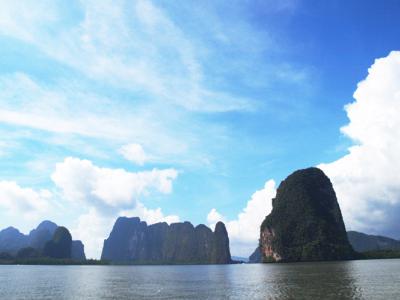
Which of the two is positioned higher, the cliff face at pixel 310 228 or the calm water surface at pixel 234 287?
the cliff face at pixel 310 228

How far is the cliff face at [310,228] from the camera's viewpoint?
16912 centimetres

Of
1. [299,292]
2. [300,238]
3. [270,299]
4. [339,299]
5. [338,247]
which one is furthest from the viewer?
[300,238]

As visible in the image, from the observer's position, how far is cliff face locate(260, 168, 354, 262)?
169m

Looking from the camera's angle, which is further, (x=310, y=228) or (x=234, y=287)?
(x=310, y=228)

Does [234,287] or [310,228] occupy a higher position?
[310,228]

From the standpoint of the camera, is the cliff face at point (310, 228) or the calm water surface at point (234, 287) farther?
the cliff face at point (310, 228)

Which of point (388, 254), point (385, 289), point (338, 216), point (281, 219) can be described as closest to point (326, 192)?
point (338, 216)

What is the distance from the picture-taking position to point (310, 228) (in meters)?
179

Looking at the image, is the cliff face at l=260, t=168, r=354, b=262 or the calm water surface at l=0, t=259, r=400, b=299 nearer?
the calm water surface at l=0, t=259, r=400, b=299

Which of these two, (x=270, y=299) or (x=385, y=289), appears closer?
(x=270, y=299)

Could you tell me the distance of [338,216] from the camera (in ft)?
627

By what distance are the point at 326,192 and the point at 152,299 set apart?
168568mm

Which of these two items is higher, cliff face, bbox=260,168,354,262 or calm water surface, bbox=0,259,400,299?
cliff face, bbox=260,168,354,262

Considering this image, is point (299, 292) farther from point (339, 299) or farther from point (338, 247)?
point (338, 247)
